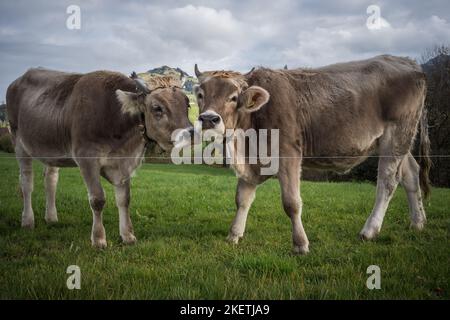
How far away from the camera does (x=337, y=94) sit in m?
6.30

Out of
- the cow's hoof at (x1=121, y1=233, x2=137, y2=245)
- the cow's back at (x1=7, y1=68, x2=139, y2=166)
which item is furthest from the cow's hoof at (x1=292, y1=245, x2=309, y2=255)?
the cow's back at (x1=7, y1=68, x2=139, y2=166)

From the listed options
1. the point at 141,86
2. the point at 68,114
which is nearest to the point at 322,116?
the point at 141,86

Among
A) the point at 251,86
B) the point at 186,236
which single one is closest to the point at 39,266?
the point at 186,236

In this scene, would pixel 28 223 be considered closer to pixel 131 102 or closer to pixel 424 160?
pixel 131 102

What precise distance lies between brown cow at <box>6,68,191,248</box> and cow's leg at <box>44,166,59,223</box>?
936 mm

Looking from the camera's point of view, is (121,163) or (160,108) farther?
(121,163)

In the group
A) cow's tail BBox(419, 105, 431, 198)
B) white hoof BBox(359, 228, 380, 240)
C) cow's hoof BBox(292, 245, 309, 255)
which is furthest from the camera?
cow's tail BBox(419, 105, 431, 198)

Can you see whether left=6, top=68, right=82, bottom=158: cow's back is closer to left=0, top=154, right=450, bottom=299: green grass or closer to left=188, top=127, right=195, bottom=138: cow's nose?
left=0, top=154, right=450, bottom=299: green grass

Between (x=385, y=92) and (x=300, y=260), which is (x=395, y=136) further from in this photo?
(x=300, y=260)

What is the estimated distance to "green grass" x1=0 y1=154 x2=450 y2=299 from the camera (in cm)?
373

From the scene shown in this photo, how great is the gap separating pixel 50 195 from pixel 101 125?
2.84 meters

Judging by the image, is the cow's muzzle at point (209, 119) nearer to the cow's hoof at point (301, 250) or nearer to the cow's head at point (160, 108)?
the cow's head at point (160, 108)

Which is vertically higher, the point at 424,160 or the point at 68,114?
the point at 68,114

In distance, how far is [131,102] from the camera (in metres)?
5.93
